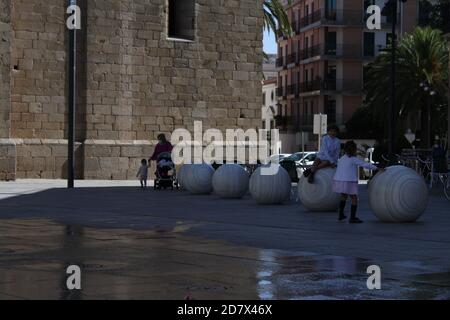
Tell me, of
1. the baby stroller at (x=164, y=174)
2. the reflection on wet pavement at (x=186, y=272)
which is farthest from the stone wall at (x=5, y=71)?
the reflection on wet pavement at (x=186, y=272)

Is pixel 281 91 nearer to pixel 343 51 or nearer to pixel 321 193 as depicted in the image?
pixel 343 51

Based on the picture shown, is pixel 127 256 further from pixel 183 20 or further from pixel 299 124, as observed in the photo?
pixel 299 124

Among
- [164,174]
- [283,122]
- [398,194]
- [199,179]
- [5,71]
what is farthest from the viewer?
[283,122]

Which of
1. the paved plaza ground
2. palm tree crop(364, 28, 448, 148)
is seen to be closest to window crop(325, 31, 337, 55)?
palm tree crop(364, 28, 448, 148)

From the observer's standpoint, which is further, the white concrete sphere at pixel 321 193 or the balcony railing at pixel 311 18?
the balcony railing at pixel 311 18

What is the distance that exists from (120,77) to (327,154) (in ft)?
56.5

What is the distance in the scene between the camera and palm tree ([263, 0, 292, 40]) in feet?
140

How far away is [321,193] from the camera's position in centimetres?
1766

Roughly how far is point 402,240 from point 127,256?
13.2ft

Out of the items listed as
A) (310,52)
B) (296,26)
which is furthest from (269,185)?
(296,26)

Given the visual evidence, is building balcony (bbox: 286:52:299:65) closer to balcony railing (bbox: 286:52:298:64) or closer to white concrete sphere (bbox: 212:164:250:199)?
balcony railing (bbox: 286:52:298:64)

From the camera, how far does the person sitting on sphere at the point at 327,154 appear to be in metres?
17.5

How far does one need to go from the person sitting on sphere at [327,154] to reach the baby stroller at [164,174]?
9.87 meters

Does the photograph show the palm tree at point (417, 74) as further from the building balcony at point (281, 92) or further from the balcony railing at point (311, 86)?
the building balcony at point (281, 92)
